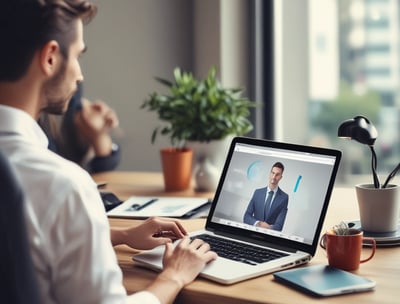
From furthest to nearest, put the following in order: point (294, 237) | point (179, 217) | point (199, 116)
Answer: point (199, 116) → point (179, 217) → point (294, 237)

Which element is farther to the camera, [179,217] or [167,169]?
[167,169]

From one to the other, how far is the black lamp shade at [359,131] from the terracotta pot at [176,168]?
0.73m

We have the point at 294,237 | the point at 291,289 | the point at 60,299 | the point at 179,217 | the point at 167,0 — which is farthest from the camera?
the point at 167,0

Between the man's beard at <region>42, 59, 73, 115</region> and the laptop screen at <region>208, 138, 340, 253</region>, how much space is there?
0.52 m

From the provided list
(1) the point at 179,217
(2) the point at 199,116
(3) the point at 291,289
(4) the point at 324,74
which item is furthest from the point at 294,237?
(4) the point at 324,74

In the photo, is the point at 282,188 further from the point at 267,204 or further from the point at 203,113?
the point at 203,113

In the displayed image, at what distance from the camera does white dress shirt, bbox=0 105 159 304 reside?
1.13 meters

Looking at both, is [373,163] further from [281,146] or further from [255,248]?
[255,248]

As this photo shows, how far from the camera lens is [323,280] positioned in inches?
54.4

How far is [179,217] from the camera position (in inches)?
76.5

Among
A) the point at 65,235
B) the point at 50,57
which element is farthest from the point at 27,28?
the point at 65,235

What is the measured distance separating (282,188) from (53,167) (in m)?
0.61

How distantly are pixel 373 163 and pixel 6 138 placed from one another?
889 mm

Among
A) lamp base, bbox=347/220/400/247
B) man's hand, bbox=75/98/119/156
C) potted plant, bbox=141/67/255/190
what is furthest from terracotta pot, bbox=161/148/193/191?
lamp base, bbox=347/220/400/247
